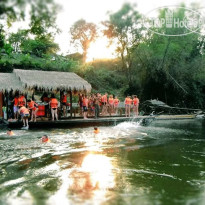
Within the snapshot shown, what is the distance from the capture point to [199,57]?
1003 inches

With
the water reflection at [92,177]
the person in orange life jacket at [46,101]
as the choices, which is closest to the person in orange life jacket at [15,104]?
the person in orange life jacket at [46,101]

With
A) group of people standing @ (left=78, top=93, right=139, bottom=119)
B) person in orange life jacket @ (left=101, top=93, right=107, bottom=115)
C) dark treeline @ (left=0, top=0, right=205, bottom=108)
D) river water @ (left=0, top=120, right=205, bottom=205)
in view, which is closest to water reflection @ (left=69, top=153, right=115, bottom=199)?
river water @ (left=0, top=120, right=205, bottom=205)

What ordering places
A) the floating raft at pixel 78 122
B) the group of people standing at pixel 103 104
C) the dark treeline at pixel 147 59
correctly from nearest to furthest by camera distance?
the floating raft at pixel 78 122 < the group of people standing at pixel 103 104 < the dark treeline at pixel 147 59

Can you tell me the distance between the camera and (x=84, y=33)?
104 ft

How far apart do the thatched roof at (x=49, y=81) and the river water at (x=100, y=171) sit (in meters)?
3.77

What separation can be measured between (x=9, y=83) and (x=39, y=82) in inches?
61.5

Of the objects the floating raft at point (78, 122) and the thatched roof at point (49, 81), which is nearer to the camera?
the floating raft at point (78, 122)

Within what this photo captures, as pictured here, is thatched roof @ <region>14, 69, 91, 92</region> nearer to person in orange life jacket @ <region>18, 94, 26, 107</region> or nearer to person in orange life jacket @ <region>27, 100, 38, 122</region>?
person in orange life jacket @ <region>18, 94, 26, 107</region>

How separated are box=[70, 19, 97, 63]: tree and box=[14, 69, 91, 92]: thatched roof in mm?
16216

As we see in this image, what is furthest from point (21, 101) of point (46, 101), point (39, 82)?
point (46, 101)

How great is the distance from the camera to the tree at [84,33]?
30.8 metres

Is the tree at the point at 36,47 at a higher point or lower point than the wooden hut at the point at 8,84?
higher

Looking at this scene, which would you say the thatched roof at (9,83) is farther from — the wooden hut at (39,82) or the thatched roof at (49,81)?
the thatched roof at (49,81)

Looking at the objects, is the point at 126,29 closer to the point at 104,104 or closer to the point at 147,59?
the point at 147,59
